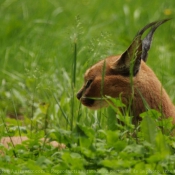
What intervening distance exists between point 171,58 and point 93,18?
1.63m

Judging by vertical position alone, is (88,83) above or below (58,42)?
below

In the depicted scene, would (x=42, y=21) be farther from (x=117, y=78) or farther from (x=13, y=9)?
(x=117, y=78)

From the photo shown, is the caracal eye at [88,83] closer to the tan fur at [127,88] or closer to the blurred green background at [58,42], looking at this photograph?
the tan fur at [127,88]

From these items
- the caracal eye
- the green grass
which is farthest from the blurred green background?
the caracal eye

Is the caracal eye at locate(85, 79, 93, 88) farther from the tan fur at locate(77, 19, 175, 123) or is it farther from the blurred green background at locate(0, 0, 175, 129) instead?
the blurred green background at locate(0, 0, 175, 129)

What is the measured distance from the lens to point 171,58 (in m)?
7.48

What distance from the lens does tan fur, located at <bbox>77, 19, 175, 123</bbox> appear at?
4574 millimetres

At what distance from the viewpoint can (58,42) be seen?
302 inches

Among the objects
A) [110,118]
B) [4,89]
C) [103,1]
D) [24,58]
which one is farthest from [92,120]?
[103,1]

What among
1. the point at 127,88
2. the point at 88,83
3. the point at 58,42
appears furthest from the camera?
the point at 58,42

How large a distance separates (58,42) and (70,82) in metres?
1.59

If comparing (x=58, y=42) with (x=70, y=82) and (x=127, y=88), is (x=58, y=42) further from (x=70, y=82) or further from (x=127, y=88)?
(x=127, y=88)


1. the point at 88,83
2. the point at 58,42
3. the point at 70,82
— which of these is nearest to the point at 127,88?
the point at 88,83

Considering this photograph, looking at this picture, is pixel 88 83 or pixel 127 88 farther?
Result: pixel 88 83
